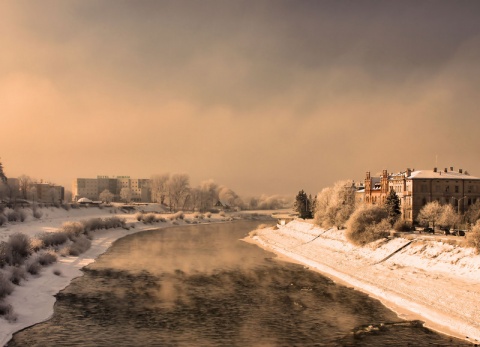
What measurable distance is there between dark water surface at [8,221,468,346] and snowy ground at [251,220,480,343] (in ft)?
7.34

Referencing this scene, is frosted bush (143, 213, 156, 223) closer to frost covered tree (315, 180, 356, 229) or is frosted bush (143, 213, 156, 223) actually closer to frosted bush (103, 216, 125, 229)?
frosted bush (103, 216, 125, 229)

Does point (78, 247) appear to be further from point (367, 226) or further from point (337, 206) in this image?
point (337, 206)

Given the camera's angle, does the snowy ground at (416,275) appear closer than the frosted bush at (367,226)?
Yes

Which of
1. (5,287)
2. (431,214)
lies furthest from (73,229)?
(431,214)

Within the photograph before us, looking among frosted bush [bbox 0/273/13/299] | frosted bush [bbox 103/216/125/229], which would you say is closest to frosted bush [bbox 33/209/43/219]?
frosted bush [bbox 103/216/125/229]

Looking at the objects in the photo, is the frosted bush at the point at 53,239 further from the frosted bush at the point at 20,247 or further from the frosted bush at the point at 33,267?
the frosted bush at the point at 33,267

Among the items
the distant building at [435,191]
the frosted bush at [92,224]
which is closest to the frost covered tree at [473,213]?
the distant building at [435,191]

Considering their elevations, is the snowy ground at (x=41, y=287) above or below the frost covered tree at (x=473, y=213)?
below

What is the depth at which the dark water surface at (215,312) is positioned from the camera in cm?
2934

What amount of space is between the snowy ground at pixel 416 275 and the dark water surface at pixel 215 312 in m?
2.24

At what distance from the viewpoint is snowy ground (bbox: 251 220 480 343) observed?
113 ft

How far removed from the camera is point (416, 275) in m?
46.5

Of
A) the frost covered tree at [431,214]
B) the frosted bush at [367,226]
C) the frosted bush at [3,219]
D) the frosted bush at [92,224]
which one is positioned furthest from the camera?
the frosted bush at [92,224]

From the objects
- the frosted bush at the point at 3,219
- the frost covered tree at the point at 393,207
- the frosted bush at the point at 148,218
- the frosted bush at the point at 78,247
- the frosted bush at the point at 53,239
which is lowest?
the frosted bush at the point at 148,218
